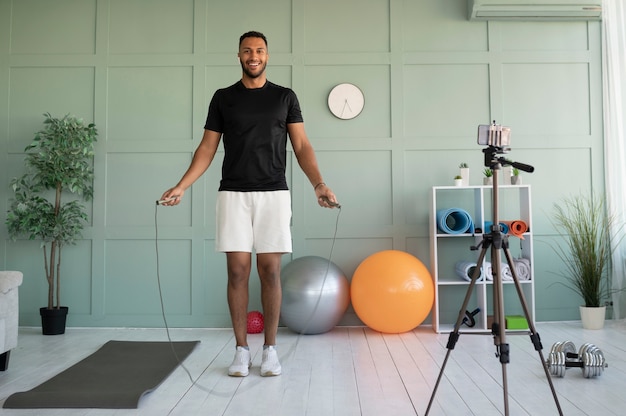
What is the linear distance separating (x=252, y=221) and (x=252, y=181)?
0.19 m

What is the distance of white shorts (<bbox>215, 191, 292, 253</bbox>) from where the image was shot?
2584 millimetres

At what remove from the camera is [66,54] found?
4.18 metres

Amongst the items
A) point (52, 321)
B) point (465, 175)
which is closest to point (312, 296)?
point (465, 175)

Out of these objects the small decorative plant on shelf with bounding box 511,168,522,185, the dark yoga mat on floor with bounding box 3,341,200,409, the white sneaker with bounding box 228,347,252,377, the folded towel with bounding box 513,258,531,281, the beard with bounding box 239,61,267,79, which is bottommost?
the dark yoga mat on floor with bounding box 3,341,200,409

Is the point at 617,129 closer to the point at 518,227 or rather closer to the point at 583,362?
the point at 518,227

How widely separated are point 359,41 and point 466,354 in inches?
94.8

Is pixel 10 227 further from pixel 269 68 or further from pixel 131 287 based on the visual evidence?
pixel 269 68

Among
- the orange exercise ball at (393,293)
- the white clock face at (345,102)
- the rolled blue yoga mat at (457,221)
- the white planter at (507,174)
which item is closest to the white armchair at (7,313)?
the orange exercise ball at (393,293)

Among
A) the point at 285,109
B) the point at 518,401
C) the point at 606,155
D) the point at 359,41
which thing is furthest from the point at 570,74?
the point at 518,401

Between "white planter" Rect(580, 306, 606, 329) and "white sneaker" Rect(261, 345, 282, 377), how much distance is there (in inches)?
92.6

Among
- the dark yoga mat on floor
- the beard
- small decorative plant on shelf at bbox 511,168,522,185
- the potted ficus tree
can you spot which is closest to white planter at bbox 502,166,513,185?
small decorative plant on shelf at bbox 511,168,522,185

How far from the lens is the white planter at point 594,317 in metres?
3.79

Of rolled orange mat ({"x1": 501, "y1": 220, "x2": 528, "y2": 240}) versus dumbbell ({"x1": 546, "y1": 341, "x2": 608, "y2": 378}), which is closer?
dumbbell ({"x1": 546, "y1": 341, "x2": 608, "y2": 378})

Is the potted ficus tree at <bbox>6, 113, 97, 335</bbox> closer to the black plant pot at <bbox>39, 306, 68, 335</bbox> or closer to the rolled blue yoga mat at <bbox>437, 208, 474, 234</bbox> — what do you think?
the black plant pot at <bbox>39, 306, 68, 335</bbox>
